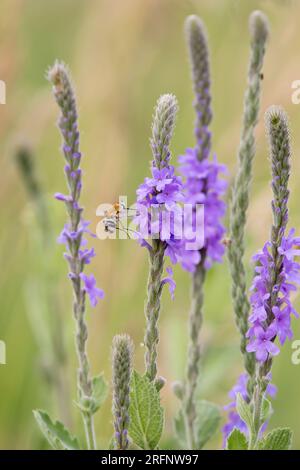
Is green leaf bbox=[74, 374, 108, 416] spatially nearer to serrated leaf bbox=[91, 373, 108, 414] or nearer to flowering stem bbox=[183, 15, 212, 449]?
serrated leaf bbox=[91, 373, 108, 414]

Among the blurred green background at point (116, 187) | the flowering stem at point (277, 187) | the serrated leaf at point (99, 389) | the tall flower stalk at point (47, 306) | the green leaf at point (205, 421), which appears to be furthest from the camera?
the tall flower stalk at point (47, 306)

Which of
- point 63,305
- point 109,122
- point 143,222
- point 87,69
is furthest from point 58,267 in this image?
point 143,222

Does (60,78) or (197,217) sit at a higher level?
(60,78)

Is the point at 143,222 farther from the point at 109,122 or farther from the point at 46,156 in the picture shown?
the point at 46,156

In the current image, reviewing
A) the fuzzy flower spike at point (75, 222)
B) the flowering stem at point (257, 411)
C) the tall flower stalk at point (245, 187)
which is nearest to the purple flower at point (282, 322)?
the flowering stem at point (257, 411)

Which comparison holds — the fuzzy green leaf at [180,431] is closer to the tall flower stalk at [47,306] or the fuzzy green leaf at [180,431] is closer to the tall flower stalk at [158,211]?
the tall flower stalk at [158,211]

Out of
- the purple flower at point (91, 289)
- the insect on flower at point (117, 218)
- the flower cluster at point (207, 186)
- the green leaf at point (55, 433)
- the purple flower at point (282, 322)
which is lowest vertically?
the green leaf at point (55, 433)

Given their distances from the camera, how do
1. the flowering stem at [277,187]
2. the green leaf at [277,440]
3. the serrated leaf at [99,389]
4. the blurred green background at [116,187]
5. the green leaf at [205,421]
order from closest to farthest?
the flowering stem at [277,187] < the green leaf at [277,440] < the serrated leaf at [99,389] < the green leaf at [205,421] < the blurred green background at [116,187]
